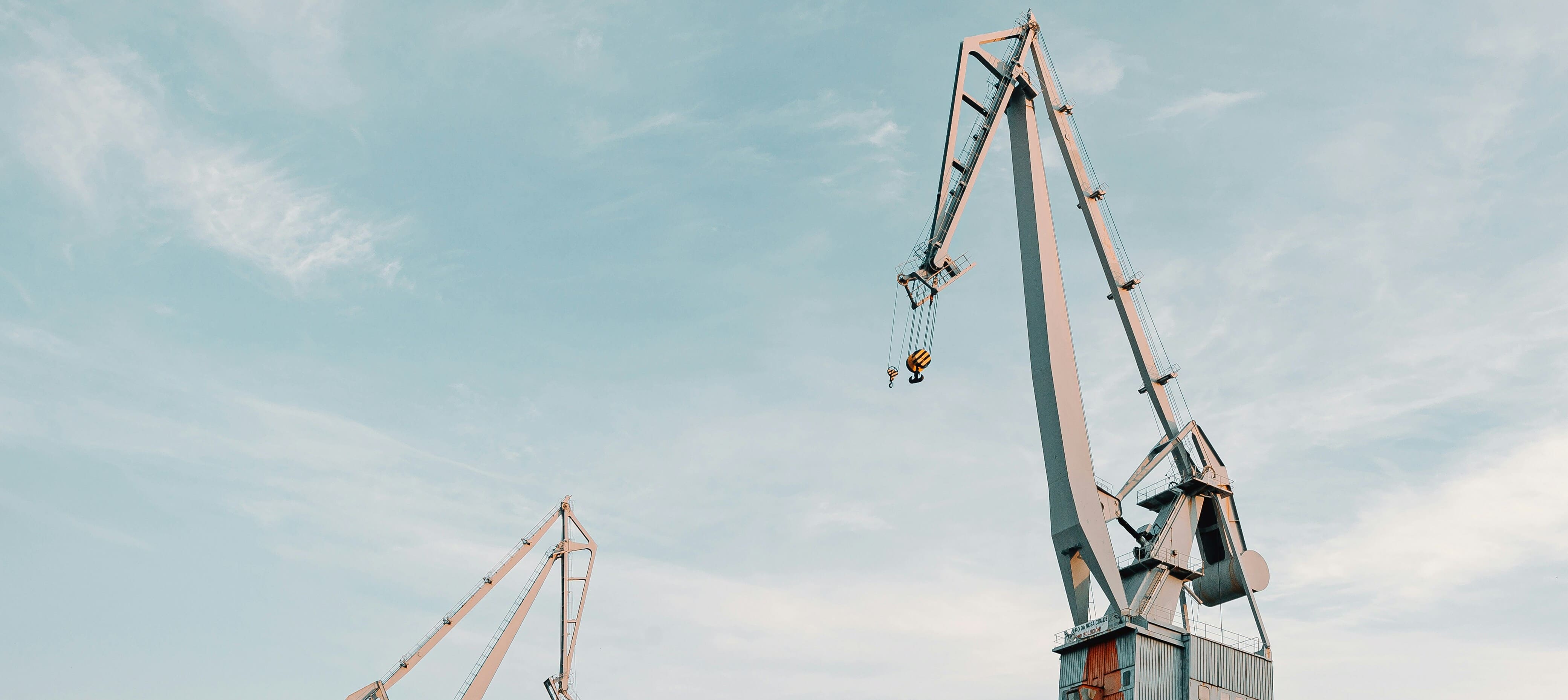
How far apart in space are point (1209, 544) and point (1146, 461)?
14.5ft

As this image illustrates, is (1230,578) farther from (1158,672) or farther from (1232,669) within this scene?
(1158,672)

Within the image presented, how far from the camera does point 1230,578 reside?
45375 mm

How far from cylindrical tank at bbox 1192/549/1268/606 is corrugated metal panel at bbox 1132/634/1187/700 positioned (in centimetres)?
443

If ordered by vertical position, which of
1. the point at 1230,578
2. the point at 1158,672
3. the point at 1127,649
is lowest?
the point at 1158,672

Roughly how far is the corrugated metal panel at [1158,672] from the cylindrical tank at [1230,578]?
4433mm

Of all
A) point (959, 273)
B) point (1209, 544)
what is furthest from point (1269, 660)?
point (959, 273)

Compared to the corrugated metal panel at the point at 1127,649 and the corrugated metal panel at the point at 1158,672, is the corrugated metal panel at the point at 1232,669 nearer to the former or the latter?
the corrugated metal panel at the point at 1158,672

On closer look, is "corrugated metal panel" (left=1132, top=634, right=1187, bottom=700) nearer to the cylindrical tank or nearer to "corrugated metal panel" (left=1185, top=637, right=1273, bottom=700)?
"corrugated metal panel" (left=1185, top=637, right=1273, bottom=700)

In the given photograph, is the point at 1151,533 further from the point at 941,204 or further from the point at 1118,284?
the point at 941,204

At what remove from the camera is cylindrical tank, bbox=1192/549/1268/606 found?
45156mm

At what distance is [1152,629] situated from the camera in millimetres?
41156

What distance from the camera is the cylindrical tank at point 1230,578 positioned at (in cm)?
4516

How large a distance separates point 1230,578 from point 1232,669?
3.73 m

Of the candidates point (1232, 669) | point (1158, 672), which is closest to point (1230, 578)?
point (1232, 669)
